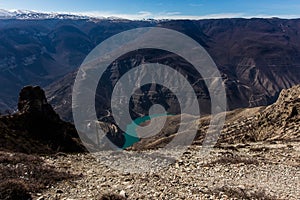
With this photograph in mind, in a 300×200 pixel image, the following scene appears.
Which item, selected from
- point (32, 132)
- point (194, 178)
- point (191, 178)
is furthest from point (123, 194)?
point (32, 132)

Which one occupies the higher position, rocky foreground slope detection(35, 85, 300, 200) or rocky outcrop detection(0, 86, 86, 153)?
rocky foreground slope detection(35, 85, 300, 200)

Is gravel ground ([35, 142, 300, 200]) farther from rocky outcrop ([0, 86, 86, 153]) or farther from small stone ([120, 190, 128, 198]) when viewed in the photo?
rocky outcrop ([0, 86, 86, 153])

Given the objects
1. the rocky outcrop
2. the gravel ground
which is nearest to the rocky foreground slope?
the gravel ground

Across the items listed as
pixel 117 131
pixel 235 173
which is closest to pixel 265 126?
pixel 235 173

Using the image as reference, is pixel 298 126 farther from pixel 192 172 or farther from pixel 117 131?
pixel 117 131

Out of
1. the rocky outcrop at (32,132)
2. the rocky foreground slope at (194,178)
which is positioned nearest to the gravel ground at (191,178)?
the rocky foreground slope at (194,178)

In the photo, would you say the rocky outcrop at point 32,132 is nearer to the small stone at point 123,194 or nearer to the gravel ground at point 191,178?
A: the gravel ground at point 191,178
